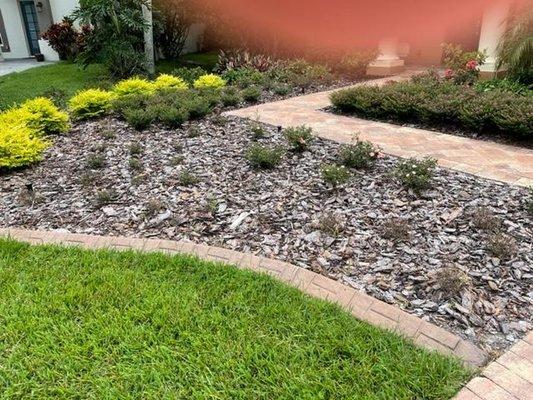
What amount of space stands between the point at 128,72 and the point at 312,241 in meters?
8.28

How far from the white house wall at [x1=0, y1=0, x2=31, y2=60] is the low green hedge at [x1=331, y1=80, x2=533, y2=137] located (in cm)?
1558

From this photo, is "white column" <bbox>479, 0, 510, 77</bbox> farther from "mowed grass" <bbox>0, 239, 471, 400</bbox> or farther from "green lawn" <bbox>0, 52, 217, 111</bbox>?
"mowed grass" <bbox>0, 239, 471, 400</bbox>

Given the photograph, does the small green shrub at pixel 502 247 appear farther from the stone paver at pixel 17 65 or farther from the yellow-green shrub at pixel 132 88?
the stone paver at pixel 17 65

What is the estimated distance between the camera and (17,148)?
476 cm

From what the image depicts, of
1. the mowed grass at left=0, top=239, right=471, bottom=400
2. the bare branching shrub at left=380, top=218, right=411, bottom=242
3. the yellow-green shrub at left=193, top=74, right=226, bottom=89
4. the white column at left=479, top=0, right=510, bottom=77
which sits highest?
the white column at left=479, top=0, right=510, bottom=77

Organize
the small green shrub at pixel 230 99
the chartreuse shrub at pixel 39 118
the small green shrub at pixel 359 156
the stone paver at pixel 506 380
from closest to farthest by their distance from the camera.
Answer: the stone paver at pixel 506 380, the small green shrub at pixel 359 156, the chartreuse shrub at pixel 39 118, the small green shrub at pixel 230 99

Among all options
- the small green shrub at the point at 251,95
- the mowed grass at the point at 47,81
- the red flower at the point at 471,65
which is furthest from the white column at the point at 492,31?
the mowed grass at the point at 47,81

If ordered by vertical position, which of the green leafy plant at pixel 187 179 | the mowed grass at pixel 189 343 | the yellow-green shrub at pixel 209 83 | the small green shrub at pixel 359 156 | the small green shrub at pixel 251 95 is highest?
the yellow-green shrub at pixel 209 83

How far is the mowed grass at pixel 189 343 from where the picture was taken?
2012 mm

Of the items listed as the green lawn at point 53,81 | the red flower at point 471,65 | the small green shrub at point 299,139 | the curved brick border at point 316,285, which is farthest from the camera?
the green lawn at point 53,81

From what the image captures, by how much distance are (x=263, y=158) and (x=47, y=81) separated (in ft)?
27.9

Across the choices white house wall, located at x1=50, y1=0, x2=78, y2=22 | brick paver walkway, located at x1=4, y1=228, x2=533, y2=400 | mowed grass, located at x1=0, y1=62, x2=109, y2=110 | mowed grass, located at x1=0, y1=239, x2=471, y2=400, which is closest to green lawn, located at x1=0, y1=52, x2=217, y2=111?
mowed grass, located at x1=0, y1=62, x2=109, y2=110

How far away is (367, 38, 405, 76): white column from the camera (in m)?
10.8

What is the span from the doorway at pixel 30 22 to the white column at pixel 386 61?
13.4 meters
